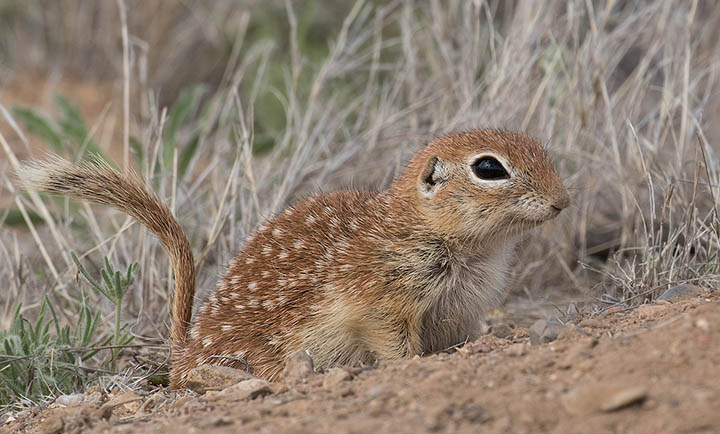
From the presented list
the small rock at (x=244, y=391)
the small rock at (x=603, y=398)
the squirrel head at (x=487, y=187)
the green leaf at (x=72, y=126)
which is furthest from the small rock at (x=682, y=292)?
the green leaf at (x=72, y=126)

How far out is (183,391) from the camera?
3.88 metres

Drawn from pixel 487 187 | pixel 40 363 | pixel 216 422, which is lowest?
pixel 216 422

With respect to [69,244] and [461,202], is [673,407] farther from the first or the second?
[69,244]

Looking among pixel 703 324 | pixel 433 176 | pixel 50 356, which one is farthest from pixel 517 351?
pixel 50 356

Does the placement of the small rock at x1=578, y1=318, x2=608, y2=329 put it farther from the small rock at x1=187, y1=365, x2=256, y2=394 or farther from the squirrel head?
the small rock at x1=187, y1=365, x2=256, y2=394

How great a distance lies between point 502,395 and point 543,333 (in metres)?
0.78

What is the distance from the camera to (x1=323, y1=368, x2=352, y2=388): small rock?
320 cm

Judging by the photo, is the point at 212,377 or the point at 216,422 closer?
the point at 216,422

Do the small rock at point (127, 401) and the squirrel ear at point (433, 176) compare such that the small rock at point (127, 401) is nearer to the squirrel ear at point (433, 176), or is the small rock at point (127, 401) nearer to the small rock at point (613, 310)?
the squirrel ear at point (433, 176)

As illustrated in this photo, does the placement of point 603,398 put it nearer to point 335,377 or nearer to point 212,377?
point 335,377

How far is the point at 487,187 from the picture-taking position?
3.92 metres

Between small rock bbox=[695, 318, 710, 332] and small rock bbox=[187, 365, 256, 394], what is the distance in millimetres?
1864

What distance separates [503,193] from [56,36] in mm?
8298

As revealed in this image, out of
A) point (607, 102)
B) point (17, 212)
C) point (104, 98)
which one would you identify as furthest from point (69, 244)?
point (104, 98)
